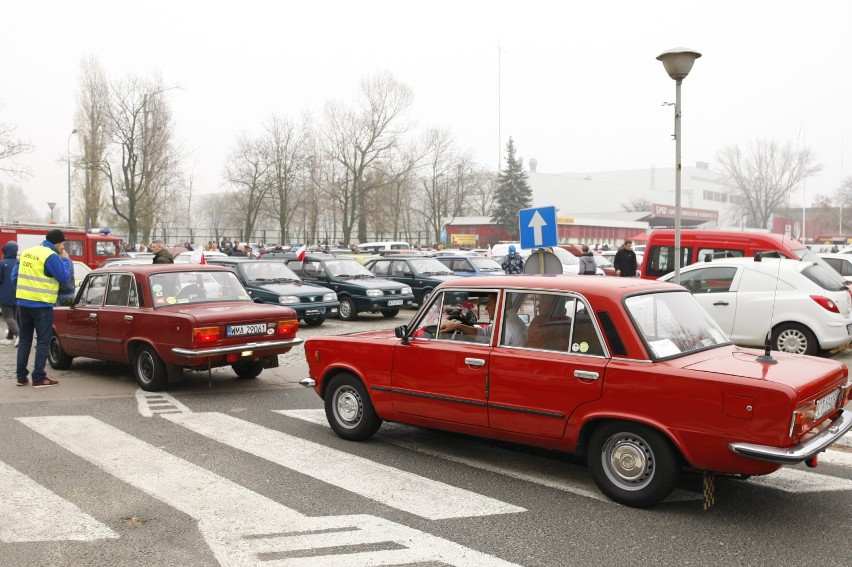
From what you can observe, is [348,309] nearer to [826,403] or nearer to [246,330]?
[246,330]

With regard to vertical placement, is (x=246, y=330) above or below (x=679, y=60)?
below

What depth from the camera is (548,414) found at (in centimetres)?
533

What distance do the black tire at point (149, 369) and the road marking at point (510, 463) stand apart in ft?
8.94

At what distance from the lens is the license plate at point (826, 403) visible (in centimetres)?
484

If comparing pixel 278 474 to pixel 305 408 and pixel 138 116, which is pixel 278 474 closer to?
pixel 305 408

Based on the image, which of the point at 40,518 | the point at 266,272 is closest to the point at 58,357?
the point at 40,518

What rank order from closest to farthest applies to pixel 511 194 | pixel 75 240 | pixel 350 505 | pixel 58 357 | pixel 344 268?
pixel 350 505 < pixel 58 357 < pixel 344 268 < pixel 75 240 < pixel 511 194

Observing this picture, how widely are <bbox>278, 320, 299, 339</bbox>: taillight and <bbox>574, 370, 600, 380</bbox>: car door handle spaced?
5115 millimetres

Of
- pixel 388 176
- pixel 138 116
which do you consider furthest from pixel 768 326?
pixel 388 176

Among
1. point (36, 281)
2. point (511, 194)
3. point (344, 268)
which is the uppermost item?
point (511, 194)

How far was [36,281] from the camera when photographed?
30.0 ft

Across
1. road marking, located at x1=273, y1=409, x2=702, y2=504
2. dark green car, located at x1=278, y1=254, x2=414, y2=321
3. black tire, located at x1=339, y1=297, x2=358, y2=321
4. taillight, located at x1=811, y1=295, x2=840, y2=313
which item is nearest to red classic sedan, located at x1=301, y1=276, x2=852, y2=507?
road marking, located at x1=273, y1=409, x2=702, y2=504

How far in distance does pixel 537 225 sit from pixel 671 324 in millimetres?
5426

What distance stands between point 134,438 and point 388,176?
2062 inches
